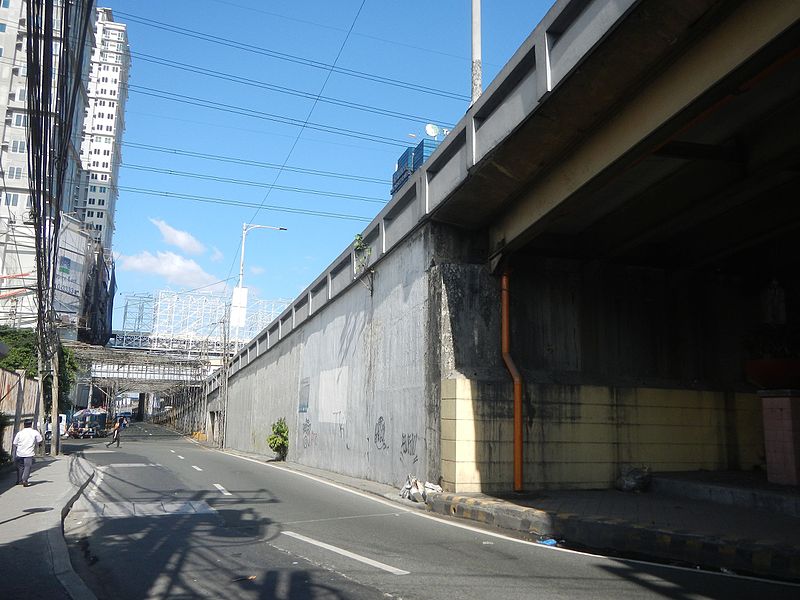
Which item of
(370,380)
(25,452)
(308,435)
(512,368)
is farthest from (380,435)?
(308,435)

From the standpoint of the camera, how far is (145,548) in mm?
8258

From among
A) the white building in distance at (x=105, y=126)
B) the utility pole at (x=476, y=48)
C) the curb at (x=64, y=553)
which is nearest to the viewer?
the curb at (x=64, y=553)

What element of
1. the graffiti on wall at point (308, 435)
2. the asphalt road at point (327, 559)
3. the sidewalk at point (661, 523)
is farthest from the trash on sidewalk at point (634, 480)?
the graffiti on wall at point (308, 435)

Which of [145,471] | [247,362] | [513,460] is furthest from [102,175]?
[513,460]

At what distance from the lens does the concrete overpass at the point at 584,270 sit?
366 inches

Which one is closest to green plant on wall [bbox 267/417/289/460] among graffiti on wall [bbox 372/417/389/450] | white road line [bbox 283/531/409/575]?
graffiti on wall [bbox 372/417/389/450]

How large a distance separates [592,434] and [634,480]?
1.17 metres

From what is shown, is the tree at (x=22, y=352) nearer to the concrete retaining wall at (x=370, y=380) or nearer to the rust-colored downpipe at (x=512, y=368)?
the concrete retaining wall at (x=370, y=380)

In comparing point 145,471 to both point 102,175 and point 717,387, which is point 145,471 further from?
point 102,175

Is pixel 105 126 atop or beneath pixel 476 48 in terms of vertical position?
atop

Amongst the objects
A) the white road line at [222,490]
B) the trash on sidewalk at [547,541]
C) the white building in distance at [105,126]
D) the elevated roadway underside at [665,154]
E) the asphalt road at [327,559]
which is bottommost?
the trash on sidewalk at [547,541]

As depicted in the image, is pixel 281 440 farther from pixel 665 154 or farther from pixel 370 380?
pixel 665 154

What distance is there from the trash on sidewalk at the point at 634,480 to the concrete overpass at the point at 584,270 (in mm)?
337

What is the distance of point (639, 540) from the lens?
8.79m
